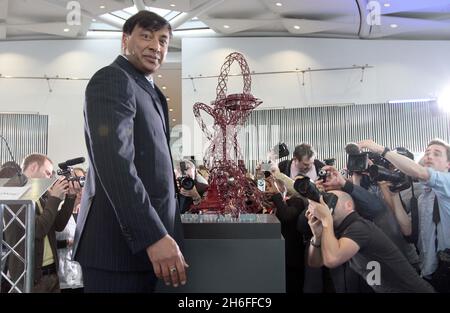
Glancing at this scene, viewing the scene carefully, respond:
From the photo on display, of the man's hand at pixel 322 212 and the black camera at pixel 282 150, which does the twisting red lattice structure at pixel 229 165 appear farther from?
the black camera at pixel 282 150

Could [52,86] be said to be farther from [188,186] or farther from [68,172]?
[188,186]

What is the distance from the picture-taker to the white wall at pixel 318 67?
2207 millimetres

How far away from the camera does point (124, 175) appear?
829 mm

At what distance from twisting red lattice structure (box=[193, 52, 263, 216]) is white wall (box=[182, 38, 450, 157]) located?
1.64 feet

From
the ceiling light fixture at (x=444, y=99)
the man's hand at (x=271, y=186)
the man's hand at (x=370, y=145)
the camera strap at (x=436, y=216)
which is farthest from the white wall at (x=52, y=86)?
the ceiling light fixture at (x=444, y=99)

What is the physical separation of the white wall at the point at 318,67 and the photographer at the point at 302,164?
1.01 ft

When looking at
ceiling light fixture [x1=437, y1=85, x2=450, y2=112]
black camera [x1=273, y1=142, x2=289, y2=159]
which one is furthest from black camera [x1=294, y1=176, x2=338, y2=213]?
ceiling light fixture [x1=437, y1=85, x2=450, y2=112]

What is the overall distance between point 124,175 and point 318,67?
1.82 metres

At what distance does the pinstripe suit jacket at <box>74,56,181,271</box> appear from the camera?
2.73 feet

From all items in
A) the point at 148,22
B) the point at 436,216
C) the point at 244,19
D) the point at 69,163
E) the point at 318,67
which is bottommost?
the point at 436,216

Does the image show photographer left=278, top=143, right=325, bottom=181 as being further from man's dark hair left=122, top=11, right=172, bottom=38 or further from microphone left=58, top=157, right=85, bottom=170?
man's dark hair left=122, top=11, right=172, bottom=38

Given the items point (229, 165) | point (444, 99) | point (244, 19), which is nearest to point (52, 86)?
point (244, 19)
